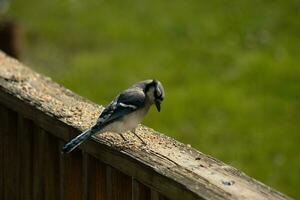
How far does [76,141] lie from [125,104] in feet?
1.26

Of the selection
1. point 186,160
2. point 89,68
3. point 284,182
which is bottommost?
point 186,160

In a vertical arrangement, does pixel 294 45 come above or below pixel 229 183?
above

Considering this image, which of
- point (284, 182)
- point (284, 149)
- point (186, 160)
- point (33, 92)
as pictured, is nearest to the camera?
point (186, 160)

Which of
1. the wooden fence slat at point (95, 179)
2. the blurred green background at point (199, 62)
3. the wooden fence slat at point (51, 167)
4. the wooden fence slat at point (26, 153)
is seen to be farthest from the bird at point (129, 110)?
the blurred green background at point (199, 62)

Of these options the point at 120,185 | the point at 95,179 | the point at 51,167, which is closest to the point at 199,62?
the point at 51,167

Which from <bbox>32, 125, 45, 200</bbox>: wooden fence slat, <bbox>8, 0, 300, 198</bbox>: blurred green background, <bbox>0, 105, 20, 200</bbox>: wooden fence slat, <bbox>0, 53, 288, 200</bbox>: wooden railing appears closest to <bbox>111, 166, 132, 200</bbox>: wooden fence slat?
<bbox>0, 53, 288, 200</bbox>: wooden railing

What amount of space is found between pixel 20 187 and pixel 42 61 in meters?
7.06

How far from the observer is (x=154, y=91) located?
355 centimetres

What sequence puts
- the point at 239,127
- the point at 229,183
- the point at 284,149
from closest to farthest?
the point at 229,183 < the point at 284,149 < the point at 239,127

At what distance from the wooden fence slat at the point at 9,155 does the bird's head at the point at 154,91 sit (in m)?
0.74

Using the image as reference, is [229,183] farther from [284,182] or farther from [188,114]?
[188,114]

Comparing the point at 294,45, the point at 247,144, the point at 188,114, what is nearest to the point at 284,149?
the point at 247,144

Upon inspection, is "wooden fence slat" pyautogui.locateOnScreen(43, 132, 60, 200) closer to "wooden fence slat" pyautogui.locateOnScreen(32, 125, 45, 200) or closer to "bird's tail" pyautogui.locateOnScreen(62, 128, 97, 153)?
"wooden fence slat" pyautogui.locateOnScreen(32, 125, 45, 200)

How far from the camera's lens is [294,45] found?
428 inches
